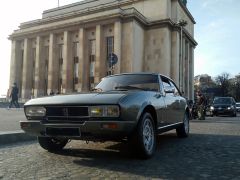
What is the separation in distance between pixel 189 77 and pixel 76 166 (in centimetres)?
6185

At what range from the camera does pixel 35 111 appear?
218 inches

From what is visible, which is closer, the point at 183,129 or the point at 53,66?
the point at 183,129

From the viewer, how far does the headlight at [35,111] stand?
5.44 meters

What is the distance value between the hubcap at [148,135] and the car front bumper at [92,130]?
561 mm

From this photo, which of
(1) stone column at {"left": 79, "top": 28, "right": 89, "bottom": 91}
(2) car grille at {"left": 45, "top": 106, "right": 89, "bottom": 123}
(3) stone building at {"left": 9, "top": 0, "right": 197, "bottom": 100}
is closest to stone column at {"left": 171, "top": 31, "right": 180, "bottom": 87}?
(3) stone building at {"left": 9, "top": 0, "right": 197, "bottom": 100}

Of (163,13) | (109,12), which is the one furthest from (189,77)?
(109,12)

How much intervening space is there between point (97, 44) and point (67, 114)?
45636mm

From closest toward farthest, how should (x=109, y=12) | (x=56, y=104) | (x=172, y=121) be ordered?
(x=56, y=104) < (x=172, y=121) < (x=109, y=12)

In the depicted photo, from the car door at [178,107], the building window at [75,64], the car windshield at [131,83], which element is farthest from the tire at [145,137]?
the building window at [75,64]

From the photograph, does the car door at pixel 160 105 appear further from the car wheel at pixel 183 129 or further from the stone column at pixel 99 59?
the stone column at pixel 99 59

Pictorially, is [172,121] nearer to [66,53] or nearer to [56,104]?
[56,104]

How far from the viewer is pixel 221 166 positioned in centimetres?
498

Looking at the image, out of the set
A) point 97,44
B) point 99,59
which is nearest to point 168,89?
point 99,59

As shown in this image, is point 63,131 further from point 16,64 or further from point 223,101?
point 16,64
